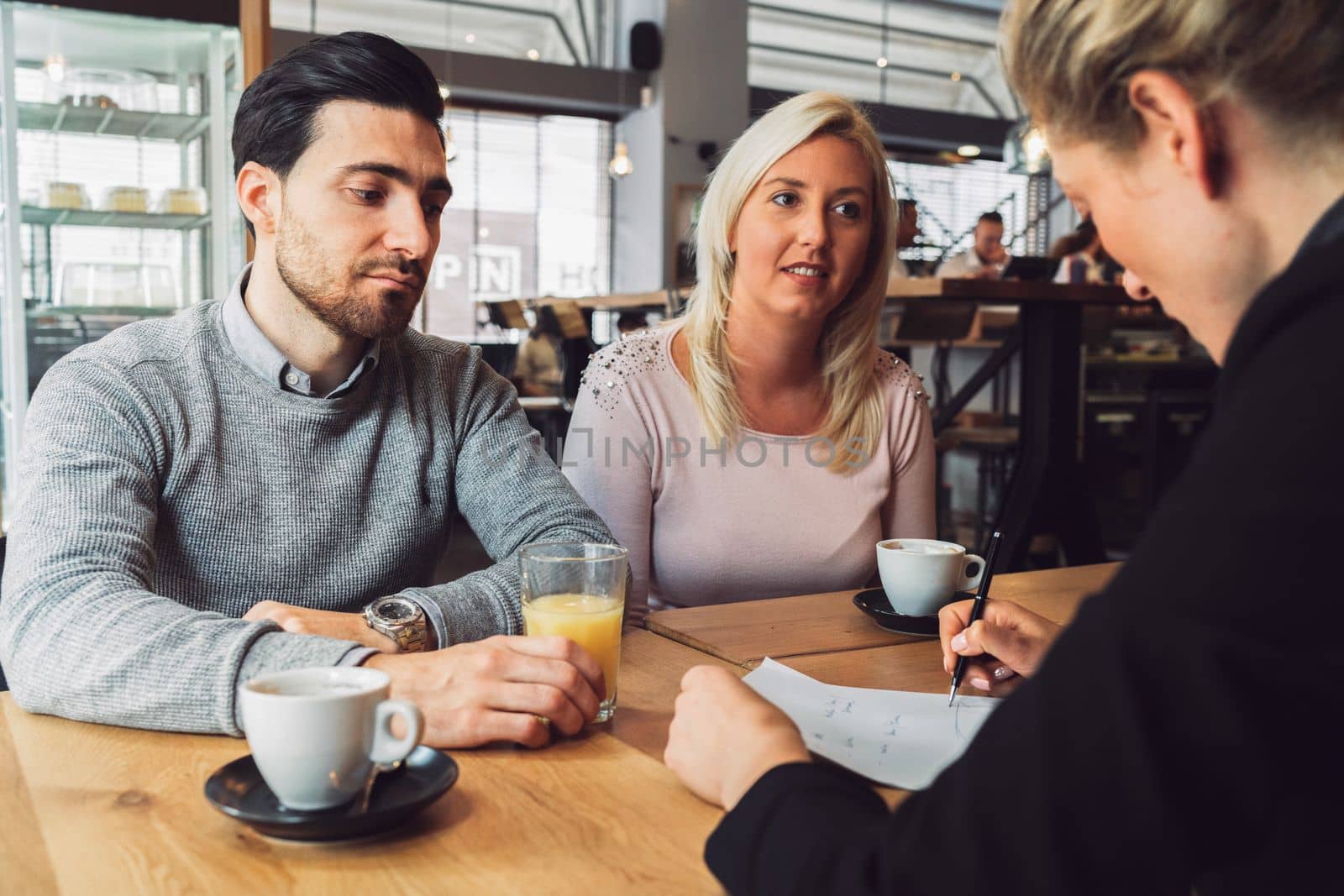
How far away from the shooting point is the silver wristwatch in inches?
43.8

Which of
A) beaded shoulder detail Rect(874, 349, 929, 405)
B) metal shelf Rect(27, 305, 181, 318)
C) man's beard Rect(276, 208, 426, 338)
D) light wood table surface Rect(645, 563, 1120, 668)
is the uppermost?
metal shelf Rect(27, 305, 181, 318)

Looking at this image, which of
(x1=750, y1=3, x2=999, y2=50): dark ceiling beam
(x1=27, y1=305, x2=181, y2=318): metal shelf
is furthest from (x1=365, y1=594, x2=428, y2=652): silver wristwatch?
(x1=750, y1=3, x2=999, y2=50): dark ceiling beam

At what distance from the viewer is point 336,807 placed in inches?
28.1

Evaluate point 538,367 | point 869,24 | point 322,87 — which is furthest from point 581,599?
point 869,24

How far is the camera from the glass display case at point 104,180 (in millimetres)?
3334

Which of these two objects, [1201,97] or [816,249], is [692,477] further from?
[1201,97]

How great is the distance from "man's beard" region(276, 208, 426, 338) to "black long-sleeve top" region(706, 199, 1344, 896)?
1.06 m

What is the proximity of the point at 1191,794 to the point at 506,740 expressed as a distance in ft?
1.89

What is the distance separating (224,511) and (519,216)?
8.34m

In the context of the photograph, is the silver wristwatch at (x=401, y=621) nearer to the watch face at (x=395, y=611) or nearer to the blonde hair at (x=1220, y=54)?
the watch face at (x=395, y=611)

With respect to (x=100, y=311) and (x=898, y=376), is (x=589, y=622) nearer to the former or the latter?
(x=898, y=376)

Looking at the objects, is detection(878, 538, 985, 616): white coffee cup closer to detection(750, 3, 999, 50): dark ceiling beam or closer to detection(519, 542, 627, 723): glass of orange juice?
detection(519, 542, 627, 723): glass of orange juice

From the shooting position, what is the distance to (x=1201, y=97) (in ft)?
1.84

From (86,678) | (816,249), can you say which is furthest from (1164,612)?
(816,249)
